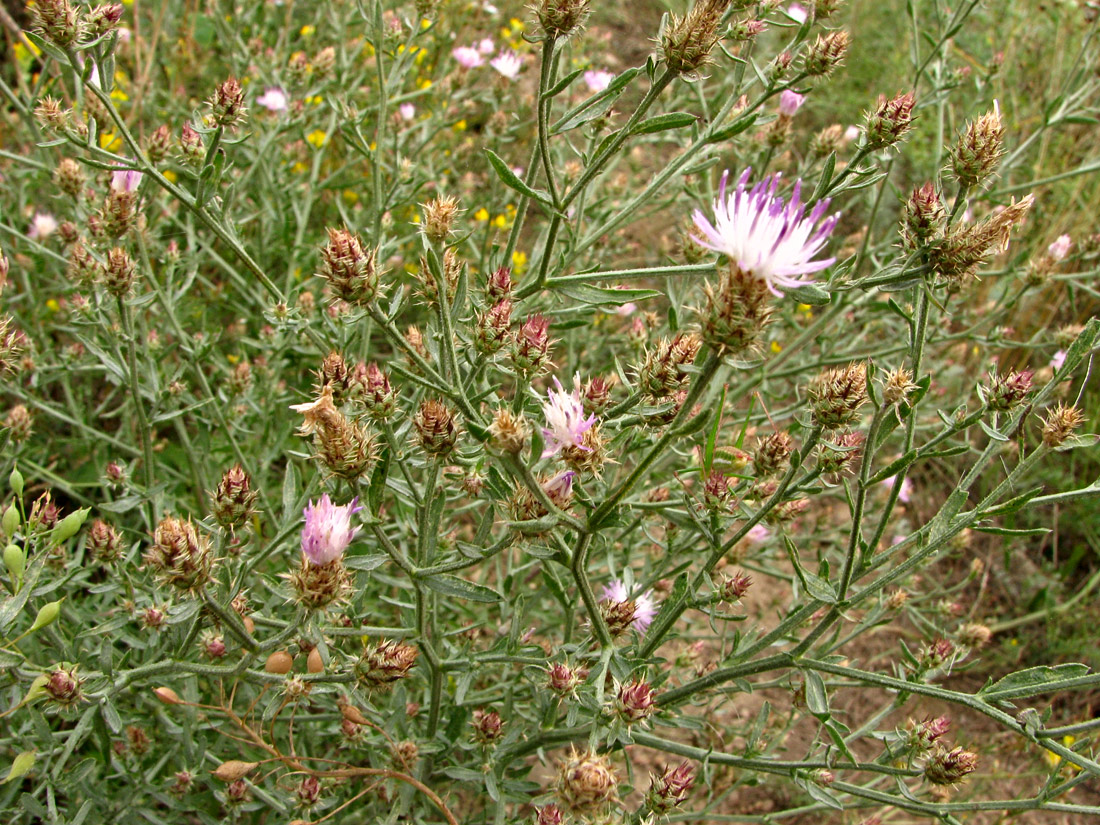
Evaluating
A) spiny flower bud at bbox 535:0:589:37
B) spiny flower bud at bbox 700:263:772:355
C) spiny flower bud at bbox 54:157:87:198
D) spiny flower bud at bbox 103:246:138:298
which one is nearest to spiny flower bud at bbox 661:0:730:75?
spiny flower bud at bbox 535:0:589:37

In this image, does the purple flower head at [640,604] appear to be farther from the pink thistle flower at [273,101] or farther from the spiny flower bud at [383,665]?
the pink thistle flower at [273,101]

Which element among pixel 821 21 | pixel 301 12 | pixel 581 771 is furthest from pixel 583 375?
pixel 301 12

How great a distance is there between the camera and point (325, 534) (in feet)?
4.94

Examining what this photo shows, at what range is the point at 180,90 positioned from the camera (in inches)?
148

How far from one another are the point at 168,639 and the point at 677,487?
138 cm

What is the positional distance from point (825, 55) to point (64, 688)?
7.00 ft

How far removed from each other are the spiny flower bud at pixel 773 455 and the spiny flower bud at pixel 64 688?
1.53 m

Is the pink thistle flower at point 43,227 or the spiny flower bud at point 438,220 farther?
the pink thistle flower at point 43,227

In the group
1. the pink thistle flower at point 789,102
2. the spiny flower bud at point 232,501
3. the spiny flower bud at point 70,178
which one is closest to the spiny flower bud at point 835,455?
the spiny flower bud at point 232,501

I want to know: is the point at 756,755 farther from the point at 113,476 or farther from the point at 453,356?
the point at 113,476

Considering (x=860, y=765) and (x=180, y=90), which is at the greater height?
(x=180, y=90)

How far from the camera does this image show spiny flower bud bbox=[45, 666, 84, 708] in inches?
63.4

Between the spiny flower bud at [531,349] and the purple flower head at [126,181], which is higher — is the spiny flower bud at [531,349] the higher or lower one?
the lower one

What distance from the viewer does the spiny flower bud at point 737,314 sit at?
4.46 feet
